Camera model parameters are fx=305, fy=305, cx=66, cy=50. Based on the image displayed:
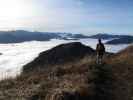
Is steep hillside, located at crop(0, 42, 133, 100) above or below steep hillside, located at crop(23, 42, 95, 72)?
above

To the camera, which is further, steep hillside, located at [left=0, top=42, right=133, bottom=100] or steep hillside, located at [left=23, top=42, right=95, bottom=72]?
steep hillside, located at [left=23, top=42, right=95, bottom=72]

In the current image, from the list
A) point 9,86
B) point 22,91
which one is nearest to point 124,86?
point 22,91

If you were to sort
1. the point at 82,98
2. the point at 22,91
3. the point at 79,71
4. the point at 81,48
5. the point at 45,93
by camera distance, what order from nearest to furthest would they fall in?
1. the point at 82,98
2. the point at 45,93
3. the point at 22,91
4. the point at 79,71
5. the point at 81,48

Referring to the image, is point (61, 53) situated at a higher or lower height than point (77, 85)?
lower

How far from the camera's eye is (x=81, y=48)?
416 feet

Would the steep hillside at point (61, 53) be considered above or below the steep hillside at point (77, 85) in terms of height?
below

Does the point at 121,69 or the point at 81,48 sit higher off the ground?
the point at 121,69

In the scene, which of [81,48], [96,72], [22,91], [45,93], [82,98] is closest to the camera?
[82,98]

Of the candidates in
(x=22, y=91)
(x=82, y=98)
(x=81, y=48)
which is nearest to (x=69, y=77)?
(x=22, y=91)

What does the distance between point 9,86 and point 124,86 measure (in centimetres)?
486

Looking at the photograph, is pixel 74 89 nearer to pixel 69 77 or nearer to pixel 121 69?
pixel 69 77

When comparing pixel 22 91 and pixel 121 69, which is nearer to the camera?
pixel 22 91

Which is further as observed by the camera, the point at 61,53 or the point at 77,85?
the point at 61,53

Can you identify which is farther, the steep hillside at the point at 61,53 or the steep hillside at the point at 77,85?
the steep hillside at the point at 61,53
